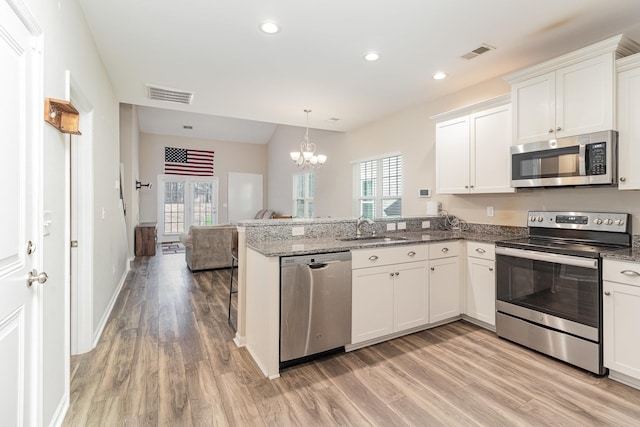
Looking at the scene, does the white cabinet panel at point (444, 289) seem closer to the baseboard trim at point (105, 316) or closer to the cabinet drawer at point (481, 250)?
the cabinet drawer at point (481, 250)

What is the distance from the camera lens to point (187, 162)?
931 cm

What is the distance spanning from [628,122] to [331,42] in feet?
7.84

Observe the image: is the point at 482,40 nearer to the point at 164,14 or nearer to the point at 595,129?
the point at 595,129

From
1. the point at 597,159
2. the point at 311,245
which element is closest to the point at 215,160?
the point at 311,245

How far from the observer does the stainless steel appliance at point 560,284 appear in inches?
89.4

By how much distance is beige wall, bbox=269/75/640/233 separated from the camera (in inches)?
111

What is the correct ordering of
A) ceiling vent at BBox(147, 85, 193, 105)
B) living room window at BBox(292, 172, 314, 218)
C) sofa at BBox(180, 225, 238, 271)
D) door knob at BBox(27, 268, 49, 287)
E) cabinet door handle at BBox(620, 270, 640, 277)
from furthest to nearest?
1. living room window at BBox(292, 172, 314, 218)
2. sofa at BBox(180, 225, 238, 271)
3. ceiling vent at BBox(147, 85, 193, 105)
4. cabinet door handle at BBox(620, 270, 640, 277)
5. door knob at BBox(27, 268, 49, 287)

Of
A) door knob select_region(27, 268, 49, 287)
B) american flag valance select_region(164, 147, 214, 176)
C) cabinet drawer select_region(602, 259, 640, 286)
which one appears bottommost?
cabinet drawer select_region(602, 259, 640, 286)

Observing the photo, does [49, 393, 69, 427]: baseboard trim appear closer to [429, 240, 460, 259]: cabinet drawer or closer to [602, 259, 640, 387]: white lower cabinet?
[429, 240, 460, 259]: cabinet drawer

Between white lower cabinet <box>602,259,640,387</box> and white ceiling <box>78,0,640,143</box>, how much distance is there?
1.94 meters

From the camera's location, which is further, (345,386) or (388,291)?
(388,291)

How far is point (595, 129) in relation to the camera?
2.42m

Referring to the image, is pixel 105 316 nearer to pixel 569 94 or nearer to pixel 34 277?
pixel 34 277

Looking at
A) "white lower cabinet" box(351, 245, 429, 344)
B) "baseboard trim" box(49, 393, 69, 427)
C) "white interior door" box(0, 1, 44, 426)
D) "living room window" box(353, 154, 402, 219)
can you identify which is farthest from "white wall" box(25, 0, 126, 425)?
"living room window" box(353, 154, 402, 219)
